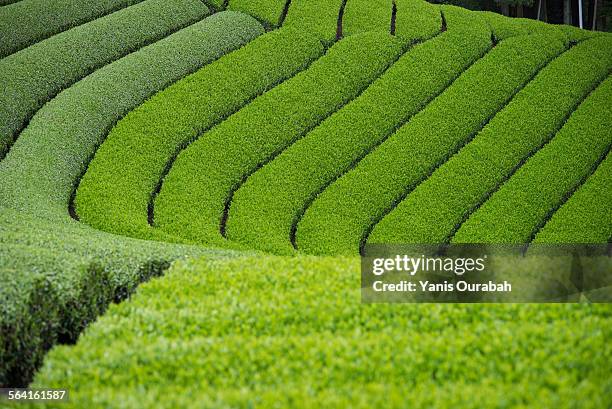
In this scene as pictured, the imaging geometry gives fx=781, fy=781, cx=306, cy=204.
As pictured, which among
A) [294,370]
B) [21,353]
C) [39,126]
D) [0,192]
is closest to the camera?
[294,370]

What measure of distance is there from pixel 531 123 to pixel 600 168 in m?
3.39

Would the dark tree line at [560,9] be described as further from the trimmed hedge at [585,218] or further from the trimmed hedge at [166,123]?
the trimmed hedge at [585,218]

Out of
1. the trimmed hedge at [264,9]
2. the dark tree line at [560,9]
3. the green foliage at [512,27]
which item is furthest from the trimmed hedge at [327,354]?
the dark tree line at [560,9]

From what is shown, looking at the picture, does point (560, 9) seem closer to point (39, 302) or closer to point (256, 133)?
point (256, 133)

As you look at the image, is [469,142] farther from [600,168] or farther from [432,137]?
[600,168]

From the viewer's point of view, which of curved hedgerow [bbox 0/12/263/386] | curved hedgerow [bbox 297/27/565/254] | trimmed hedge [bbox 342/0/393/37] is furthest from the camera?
trimmed hedge [bbox 342/0/393/37]

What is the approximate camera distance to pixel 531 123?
32.6 m

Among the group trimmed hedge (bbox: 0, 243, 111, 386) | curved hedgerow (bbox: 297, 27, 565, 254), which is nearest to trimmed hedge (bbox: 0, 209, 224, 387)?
trimmed hedge (bbox: 0, 243, 111, 386)

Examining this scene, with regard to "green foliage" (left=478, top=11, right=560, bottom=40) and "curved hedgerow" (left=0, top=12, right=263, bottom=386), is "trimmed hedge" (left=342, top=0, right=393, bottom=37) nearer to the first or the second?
"curved hedgerow" (left=0, top=12, right=263, bottom=386)

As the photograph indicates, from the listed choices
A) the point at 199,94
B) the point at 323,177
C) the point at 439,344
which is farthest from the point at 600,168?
the point at 439,344

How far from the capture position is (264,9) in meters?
36.9

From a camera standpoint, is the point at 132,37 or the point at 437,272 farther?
the point at 132,37

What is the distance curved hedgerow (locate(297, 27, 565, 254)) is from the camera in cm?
2642

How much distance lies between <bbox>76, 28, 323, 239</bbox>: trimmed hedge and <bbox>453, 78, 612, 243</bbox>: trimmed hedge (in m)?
10.5
